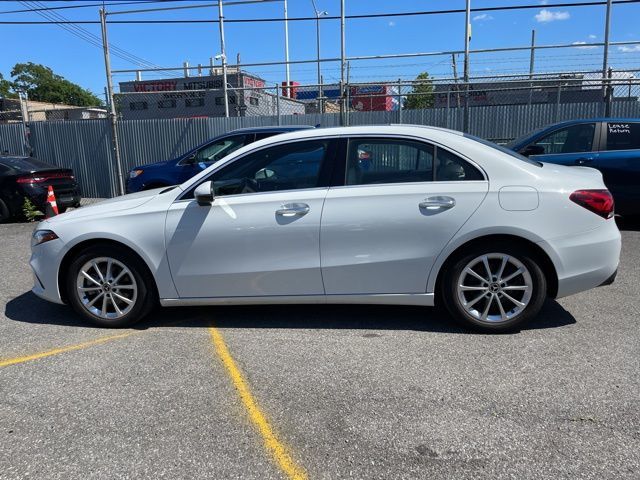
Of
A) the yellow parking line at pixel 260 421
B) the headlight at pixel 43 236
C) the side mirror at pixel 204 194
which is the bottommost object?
the yellow parking line at pixel 260 421

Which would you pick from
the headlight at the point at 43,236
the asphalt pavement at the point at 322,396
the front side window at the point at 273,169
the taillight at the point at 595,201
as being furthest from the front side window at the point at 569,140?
the headlight at the point at 43,236

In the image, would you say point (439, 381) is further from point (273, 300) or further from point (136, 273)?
point (136, 273)

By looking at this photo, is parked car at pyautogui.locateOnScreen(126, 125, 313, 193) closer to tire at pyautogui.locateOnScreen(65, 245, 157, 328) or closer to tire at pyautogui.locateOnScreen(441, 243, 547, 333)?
tire at pyautogui.locateOnScreen(65, 245, 157, 328)

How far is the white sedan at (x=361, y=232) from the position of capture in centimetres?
402

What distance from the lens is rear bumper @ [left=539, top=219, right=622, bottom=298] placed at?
3994 millimetres

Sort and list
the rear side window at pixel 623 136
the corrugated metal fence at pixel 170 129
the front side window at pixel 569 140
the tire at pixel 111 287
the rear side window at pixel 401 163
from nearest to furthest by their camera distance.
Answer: the rear side window at pixel 401 163 < the tire at pixel 111 287 < the rear side window at pixel 623 136 < the front side window at pixel 569 140 < the corrugated metal fence at pixel 170 129

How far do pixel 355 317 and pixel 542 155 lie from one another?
5043 mm

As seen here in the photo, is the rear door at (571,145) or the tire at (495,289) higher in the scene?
the rear door at (571,145)

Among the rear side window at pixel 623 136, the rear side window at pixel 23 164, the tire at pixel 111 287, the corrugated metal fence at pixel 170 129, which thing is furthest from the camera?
the corrugated metal fence at pixel 170 129

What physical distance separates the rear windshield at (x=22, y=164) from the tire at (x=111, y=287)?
752cm

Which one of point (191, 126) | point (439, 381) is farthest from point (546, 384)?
point (191, 126)

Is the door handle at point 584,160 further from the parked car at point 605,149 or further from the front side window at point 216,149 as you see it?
the front side window at point 216,149

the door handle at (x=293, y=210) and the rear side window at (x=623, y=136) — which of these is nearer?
the door handle at (x=293, y=210)

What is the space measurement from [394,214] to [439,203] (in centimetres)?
35
